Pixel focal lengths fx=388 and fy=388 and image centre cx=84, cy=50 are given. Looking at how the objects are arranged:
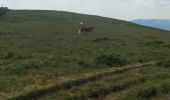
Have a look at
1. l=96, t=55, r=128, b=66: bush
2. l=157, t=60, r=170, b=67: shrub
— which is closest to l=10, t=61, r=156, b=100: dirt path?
l=96, t=55, r=128, b=66: bush

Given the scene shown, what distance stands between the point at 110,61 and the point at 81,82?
20.7 feet

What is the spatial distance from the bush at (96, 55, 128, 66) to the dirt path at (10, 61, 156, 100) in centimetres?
79

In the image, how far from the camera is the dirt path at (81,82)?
18.2 meters

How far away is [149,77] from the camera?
77.3ft

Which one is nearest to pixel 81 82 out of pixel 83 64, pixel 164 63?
pixel 83 64

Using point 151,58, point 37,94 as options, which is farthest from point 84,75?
point 151,58

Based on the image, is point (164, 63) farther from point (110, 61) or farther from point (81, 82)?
point (81, 82)

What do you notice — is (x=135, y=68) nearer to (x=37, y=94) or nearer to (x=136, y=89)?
(x=136, y=89)

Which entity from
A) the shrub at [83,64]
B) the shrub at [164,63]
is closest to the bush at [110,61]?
the shrub at [83,64]

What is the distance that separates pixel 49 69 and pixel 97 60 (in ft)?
15.1

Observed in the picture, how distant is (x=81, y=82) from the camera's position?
21516mm

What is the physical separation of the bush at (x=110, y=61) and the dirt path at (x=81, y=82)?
789mm

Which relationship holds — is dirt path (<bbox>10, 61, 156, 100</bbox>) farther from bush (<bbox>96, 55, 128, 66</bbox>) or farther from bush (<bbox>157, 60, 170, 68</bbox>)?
bush (<bbox>157, 60, 170, 68</bbox>)

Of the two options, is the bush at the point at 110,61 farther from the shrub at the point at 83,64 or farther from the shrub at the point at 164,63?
the shrub at the point at 164,63
